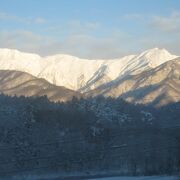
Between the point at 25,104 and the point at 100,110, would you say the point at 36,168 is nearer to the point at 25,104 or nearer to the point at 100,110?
the point at 25,104

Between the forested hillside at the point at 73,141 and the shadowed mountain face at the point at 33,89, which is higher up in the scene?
the shadowed mountain face at the point at 33,89

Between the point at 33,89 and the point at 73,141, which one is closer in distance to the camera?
the point at 73,141

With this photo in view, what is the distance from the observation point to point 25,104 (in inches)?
2154

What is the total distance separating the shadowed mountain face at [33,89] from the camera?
140 meters

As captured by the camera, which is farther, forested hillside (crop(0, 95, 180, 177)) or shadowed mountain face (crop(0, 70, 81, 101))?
shadowed mountain face (crop(0, 70, 81, 101))

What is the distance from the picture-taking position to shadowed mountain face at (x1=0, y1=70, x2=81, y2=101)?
140m

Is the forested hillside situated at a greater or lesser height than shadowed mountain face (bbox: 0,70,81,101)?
lesser

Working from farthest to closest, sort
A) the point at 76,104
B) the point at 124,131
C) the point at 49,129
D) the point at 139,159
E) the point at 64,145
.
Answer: the point at 76,104 < the point at 124,131 < the point at 49,129 < the point at 64,145 < the point at 139,159

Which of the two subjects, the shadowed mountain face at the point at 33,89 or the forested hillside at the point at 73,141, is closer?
the forested hillside at the point at 73,141

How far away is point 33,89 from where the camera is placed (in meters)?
161

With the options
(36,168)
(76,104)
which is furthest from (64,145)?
(76,104)

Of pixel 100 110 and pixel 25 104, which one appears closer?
pixel 25 104

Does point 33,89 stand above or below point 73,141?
above

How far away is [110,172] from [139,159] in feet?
12.6
